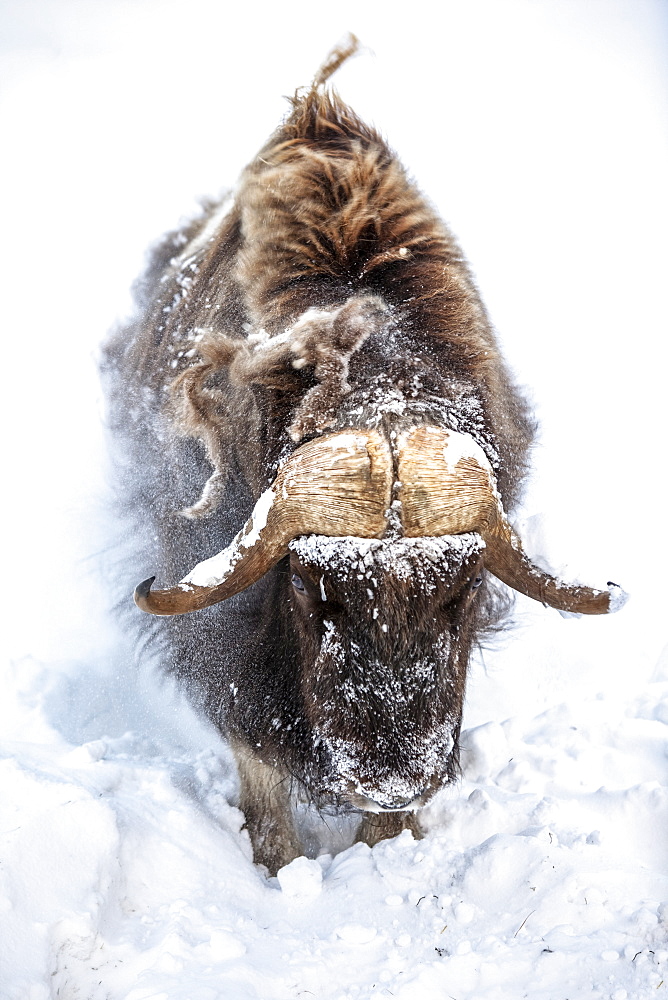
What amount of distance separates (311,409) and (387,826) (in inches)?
72.7

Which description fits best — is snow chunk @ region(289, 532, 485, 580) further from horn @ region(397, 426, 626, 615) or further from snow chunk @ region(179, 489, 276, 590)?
snow chunk @ region(179, 489, 276, 590)

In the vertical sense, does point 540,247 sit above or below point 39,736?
above

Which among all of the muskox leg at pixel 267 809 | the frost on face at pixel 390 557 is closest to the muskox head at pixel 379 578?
the frost on face at pixel 390 557

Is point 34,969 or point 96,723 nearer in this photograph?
point 34,969

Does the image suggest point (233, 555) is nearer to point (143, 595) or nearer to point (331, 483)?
point (143, 595)

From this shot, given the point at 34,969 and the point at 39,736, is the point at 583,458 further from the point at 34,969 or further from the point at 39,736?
the point at 34,969

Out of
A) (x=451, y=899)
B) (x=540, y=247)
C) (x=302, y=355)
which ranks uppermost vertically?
(x=302, y=355)

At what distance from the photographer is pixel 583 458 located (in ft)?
22.6

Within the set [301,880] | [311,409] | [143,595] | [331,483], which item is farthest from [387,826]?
[311,409]

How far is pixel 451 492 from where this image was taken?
98.7 inches

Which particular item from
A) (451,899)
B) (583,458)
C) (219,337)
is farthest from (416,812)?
(583,458)

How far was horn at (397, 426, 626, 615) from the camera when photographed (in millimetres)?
2463

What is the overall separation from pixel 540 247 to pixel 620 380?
175 cm

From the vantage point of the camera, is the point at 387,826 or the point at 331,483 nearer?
the point at 331,483
